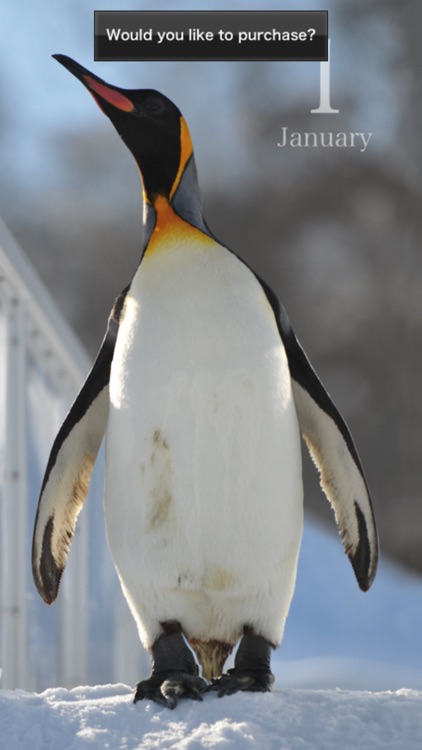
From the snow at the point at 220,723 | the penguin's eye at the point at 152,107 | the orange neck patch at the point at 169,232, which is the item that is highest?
the penguin's eye at the point at 152,107

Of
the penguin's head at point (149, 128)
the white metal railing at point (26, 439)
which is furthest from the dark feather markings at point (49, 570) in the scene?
the white metal railing at point (26, 439)

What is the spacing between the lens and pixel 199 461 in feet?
3.36

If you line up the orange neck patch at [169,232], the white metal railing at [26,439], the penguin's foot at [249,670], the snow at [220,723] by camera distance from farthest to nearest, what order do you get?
the white metal railing at [26,439] < the orange neck patch at [169,232] < the penguin's foot at [249,670] < the snow at [220,723]

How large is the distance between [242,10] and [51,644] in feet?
5.55

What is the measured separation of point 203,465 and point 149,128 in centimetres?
37

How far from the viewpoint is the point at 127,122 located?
1133 millimetres

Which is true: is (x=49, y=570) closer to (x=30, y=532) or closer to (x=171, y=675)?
(x=171, y=675)

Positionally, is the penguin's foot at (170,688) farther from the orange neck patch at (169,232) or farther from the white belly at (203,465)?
the orange neck patch at (169,232)

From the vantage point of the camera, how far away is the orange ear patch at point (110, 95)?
1.13m

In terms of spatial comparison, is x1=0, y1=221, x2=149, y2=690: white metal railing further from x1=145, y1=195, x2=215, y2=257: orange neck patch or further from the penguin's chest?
the penguin's chest

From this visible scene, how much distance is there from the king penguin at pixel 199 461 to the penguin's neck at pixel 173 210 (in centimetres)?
1

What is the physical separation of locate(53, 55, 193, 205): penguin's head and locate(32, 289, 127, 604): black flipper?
0.49ft

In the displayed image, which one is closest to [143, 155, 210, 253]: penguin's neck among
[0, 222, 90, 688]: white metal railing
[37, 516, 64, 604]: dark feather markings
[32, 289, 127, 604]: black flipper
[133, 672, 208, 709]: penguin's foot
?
[32, 289, 127, 604]: black flipper

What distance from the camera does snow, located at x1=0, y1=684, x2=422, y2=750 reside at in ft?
2.92
